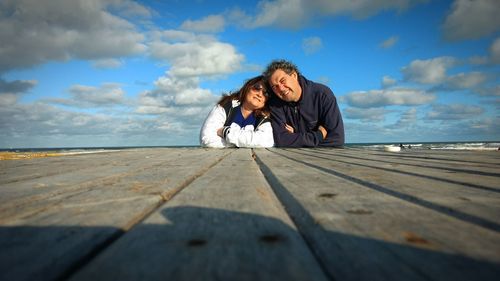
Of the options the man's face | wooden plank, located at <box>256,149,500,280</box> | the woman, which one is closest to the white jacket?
the woman

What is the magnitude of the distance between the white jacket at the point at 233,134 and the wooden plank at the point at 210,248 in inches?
174

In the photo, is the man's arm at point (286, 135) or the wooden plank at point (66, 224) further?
the man's arm at point (286, 135)

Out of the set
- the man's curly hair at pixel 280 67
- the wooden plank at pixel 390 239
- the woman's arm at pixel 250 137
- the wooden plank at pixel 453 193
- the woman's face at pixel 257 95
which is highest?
the man's curly hair at pixel 280 67

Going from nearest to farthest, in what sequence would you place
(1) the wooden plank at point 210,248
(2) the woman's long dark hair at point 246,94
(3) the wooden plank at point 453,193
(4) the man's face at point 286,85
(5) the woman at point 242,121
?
(1) the wooden plank at point 210,248 < (3) the wooden plank at point 453,193 < (4) the man's face at point 286,85 < (5) the woman at point 242,121 < (2) the woman's long dark hair at point 246,94

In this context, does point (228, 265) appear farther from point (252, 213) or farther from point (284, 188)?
point (284, 188)

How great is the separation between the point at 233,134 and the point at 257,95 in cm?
75

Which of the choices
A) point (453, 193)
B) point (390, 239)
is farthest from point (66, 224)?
point (453, 193)

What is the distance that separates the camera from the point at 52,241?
1.97 feet

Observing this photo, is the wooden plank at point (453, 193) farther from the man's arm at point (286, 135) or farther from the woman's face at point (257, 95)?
the woman's face at point (257, 95)

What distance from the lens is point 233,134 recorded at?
5.28 m

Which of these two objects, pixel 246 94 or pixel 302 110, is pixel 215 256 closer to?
pixel 302 110

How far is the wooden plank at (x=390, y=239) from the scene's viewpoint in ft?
1.56

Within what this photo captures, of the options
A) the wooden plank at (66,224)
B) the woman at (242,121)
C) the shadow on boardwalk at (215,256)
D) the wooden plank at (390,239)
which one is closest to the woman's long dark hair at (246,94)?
the woman at (242,121)

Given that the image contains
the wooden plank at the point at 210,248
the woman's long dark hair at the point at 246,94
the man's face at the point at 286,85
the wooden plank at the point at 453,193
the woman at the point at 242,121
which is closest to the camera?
the wooden plank at the point at 210,248
